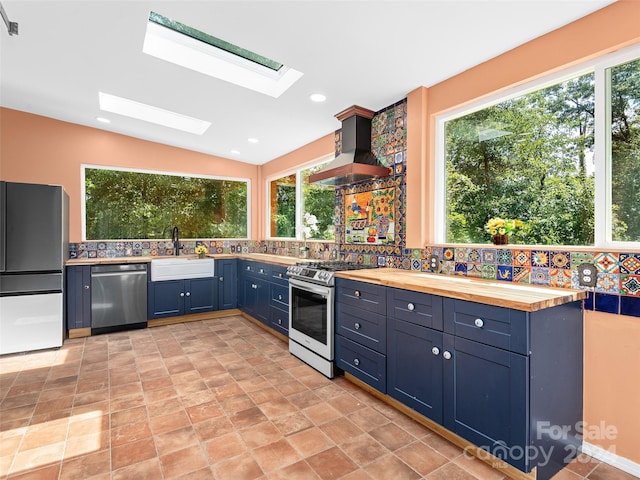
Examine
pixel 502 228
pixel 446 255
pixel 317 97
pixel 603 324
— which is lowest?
pixel 603 324

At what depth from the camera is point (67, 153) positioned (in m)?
4.42

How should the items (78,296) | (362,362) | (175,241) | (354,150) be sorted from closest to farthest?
(362,362) → (354,150) → (78,296) → (175,241)

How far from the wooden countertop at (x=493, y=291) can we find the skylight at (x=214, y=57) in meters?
2.01

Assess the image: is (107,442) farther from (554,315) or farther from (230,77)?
(230,77)

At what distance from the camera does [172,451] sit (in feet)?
6.29

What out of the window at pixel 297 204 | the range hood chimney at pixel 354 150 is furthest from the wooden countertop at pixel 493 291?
the window at pixel 297 204

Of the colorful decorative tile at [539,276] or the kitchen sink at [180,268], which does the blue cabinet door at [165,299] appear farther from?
the colorful decorative tile at [539,276]

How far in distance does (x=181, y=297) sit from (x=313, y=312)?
2.43 metres

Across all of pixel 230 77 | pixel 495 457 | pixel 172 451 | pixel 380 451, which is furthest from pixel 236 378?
pixel 230 77

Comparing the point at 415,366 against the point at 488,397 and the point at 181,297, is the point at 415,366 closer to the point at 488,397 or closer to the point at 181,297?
the point at 488,397

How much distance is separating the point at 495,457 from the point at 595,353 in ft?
2.68

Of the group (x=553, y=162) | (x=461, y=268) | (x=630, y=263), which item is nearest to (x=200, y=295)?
(x=461, y=268)

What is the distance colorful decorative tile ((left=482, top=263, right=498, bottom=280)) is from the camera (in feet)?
7.68

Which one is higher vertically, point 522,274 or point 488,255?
point 488,255
